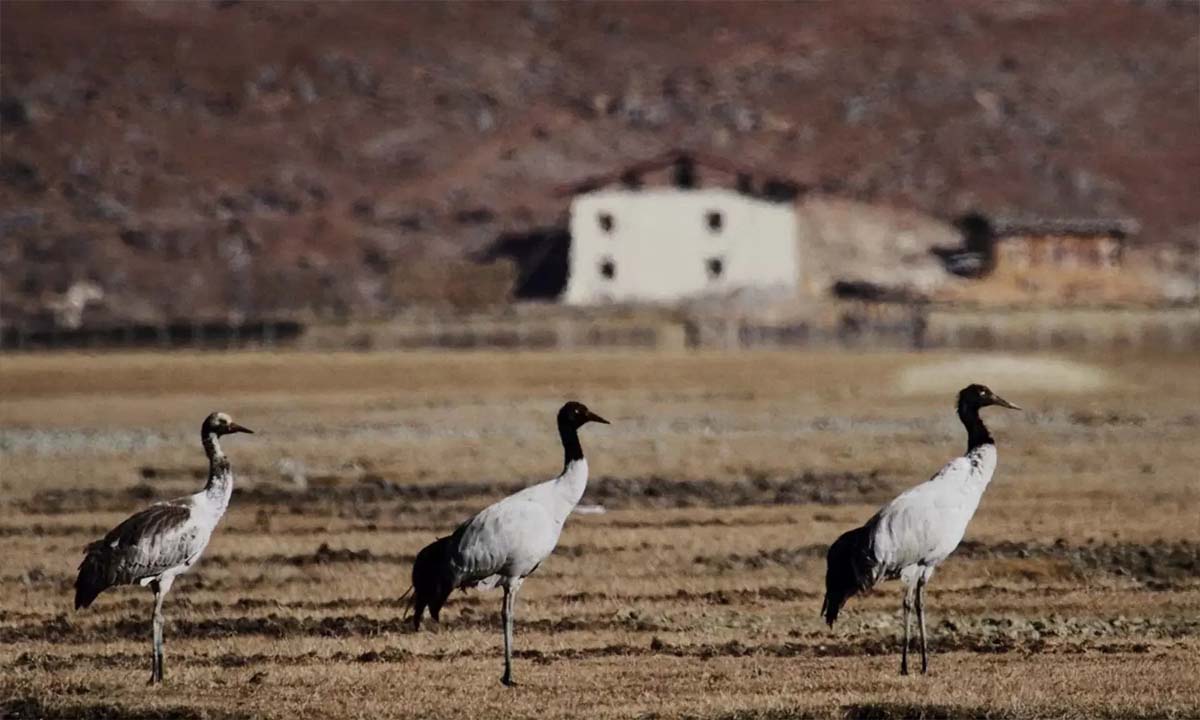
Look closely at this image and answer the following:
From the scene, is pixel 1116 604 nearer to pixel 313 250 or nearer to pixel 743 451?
pixel 743 451

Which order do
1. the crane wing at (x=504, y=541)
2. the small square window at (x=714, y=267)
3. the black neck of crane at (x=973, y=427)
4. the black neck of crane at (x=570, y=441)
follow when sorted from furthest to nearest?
1. the small square window at (x=714, y=267)
2. the black neck of crane at (x=973, y=427)
3. the black neck of crane at (x=570, y=441)
4. the crane wing at (x=504, y=541)

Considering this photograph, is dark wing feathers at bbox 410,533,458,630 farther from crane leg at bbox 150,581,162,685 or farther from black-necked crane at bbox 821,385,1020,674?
black-necked crane at bbox 821,385,1020,674

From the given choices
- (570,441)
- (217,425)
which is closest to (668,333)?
(217,425)

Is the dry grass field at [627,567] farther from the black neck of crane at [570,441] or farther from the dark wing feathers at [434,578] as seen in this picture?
the black neck of crane at [570,441]

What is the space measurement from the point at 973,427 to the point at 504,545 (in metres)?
3.67

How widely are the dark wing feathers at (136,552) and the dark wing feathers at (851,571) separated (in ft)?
15.2

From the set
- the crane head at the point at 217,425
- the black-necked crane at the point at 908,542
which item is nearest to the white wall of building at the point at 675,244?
the crane head at the point at 217,425

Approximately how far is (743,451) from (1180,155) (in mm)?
146661

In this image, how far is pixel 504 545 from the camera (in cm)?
1712

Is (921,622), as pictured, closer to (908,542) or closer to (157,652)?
(908,542)

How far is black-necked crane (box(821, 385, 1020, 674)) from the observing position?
1703cm

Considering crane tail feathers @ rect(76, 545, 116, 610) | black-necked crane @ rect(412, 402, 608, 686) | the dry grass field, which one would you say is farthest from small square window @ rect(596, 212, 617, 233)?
crane tail feathers @ rect(76, 545, 116, 610)

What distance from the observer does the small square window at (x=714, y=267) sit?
10594 centimetres

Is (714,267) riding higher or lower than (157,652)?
higher
